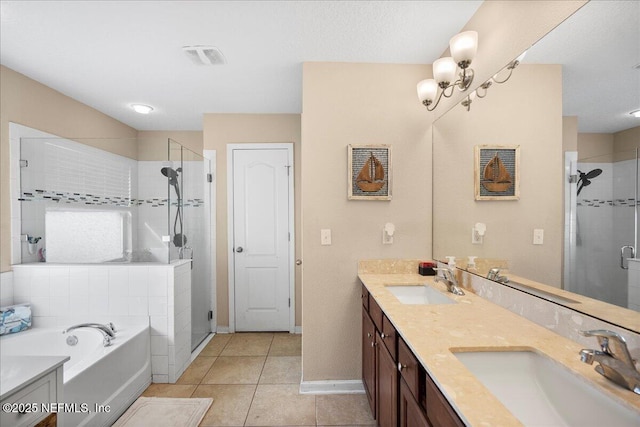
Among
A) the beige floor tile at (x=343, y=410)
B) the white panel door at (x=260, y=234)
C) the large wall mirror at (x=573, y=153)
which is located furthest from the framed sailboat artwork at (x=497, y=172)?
the white panel door at (x=260, y=234)

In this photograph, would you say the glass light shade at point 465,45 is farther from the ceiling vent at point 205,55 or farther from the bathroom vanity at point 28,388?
the bathroom vanity at point 28,388

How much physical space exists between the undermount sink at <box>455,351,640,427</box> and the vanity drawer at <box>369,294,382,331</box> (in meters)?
0.64

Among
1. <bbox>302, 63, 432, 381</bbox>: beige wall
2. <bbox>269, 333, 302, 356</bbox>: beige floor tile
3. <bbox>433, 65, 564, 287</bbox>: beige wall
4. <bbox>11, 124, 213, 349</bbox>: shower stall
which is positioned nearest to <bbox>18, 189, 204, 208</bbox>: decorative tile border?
<bbox>11, 124, 213, 349</bbox>: shower stall

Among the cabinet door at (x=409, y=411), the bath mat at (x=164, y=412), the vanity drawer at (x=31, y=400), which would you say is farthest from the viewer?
the bath mat at (x=164, y=412)

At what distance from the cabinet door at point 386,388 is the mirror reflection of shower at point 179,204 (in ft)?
6.27

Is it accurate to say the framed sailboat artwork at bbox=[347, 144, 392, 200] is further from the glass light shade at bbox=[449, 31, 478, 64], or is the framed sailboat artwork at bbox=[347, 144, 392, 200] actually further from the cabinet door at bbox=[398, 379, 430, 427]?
the cabinet door at bbox=[398, 379, 430, 427]

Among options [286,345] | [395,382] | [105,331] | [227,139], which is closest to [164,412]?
[105,331]

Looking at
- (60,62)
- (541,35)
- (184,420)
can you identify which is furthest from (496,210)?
(60,62)

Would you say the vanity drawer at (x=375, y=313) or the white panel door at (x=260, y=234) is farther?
the white panel door at (x=260, y=234)

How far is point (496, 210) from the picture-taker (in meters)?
1.60

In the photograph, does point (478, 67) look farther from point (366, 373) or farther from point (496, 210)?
point (366, 373)

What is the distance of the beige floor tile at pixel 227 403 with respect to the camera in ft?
6.35

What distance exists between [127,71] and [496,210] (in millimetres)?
2843

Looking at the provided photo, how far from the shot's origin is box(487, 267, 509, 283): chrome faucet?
1.49 metres
